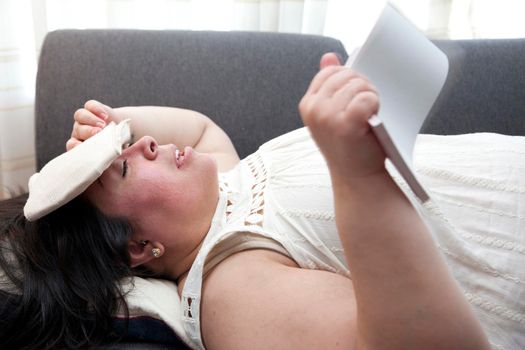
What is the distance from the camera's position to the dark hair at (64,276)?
96 cm

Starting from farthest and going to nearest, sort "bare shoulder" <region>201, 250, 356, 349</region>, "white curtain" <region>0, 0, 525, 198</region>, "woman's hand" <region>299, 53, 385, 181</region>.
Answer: "white curtain" <region>0, 0, 525, 198</region> < "bare shoulder" <region>201, 250, 356, 349</region> < "woman's hand" <region>299, 53, 385, 181</region>

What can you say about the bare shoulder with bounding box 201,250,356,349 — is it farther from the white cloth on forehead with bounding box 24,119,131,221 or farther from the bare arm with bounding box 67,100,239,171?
the bare arm with bounding box 67,100,239,171

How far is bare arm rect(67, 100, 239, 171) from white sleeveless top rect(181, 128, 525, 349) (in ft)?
0.93

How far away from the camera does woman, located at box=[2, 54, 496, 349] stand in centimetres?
61

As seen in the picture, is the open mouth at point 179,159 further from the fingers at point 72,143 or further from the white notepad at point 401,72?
the white notepad at point 401,72

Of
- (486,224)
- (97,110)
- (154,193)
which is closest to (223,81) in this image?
(97,110)

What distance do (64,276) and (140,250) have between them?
0.48ft

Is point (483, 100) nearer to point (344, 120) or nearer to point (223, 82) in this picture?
point (223, 82)

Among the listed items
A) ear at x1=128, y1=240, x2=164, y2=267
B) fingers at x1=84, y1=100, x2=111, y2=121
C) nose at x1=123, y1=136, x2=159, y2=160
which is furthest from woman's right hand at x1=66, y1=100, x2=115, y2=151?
ear at x1=128, y1=240, x2=164, y2=267

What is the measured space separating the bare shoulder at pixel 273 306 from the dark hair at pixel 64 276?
7.4 inches

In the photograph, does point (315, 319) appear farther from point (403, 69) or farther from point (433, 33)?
point (433, 33)

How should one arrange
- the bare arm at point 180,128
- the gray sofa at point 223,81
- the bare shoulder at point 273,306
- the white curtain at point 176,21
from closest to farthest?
the bare shoulder at point 273,306 < the bare arm at point 180,128 < the gray sofa at point 223,81 < the white curtain at point 176,21

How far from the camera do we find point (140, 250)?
1.06 metres

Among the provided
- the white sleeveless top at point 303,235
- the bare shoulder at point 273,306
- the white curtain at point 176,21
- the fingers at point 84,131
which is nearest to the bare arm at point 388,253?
the bare shoulder at point 273,306
